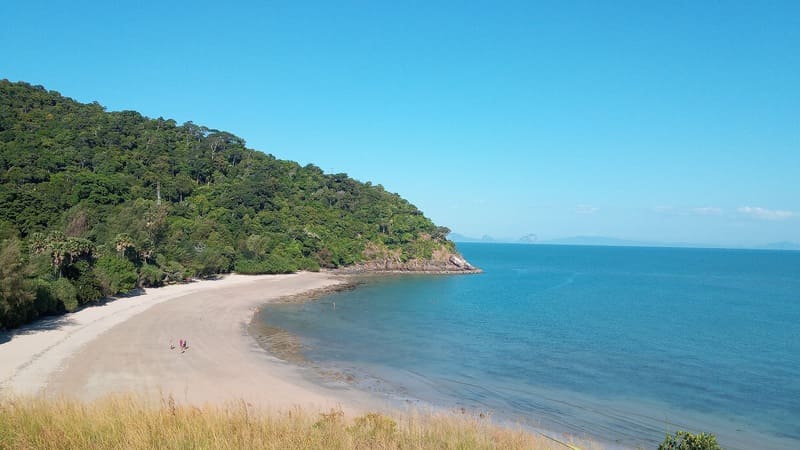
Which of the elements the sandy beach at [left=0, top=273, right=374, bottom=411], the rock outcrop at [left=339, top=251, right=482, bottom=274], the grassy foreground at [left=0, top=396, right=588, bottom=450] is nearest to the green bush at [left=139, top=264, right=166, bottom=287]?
the sandy beach at [left=0, top=273, right=374, bottom=411]

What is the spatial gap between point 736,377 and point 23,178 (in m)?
68.3

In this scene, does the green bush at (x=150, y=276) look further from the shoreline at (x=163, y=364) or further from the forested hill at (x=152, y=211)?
the shoreline at (x=163, y=364)

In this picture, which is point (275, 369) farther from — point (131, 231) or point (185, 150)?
point (185, 150)

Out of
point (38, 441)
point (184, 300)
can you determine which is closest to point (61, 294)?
point (184, 300)

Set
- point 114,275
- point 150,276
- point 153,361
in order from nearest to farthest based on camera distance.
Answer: point 153,361 → point 114,275 → point 150,276

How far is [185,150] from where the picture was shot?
91.5 m

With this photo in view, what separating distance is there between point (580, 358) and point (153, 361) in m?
22.7

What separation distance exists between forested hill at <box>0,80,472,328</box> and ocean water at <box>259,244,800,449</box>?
14142mm

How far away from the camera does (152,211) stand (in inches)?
2036

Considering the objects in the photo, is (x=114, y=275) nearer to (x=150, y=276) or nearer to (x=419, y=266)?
(x=150, y=276)

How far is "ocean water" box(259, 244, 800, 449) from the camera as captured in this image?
19.2 meters

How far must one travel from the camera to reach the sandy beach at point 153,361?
18.4 m

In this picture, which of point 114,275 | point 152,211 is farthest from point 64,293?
point 152,211

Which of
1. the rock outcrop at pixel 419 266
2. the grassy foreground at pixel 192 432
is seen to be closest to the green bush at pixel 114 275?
the grassy foreground at pixel 192 432
